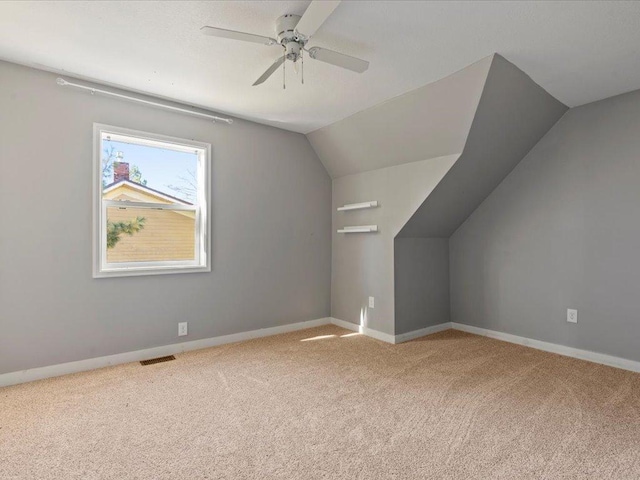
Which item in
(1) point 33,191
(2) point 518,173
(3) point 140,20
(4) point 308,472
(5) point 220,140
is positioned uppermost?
(3) point 140,20

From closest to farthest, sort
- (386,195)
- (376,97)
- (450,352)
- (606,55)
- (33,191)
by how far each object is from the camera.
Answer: (606,55), (33,191), (376,97), (450,352), (386,195)

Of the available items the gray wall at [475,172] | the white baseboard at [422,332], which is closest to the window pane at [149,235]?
the gray wall at [475,172]

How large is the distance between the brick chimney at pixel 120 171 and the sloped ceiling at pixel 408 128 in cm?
200

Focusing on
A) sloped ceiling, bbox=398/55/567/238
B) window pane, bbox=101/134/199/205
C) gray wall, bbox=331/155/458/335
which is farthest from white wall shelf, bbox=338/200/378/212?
window pane, bbox=101/134/199/205

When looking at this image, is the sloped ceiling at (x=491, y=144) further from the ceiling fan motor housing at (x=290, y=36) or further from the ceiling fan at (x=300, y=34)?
the ceiling fan motor housing at (x=290, y=36)

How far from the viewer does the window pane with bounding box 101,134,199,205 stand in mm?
3012

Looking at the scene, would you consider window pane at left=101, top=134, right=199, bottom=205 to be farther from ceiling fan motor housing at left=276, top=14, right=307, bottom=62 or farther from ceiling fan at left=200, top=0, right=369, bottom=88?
ceiling fan motor housing at left=276, top=14, right=307, bottom=62

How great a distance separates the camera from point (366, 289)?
395 centimetres

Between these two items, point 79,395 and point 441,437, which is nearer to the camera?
point 441,437

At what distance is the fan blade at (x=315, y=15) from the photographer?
1615 millimetres

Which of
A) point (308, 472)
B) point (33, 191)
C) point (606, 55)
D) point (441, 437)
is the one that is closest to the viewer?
point (308, 472)

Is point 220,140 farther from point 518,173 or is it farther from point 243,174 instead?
point 518,173

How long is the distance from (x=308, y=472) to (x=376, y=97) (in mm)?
2795

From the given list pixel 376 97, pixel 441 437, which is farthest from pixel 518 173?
pixel 441 437
